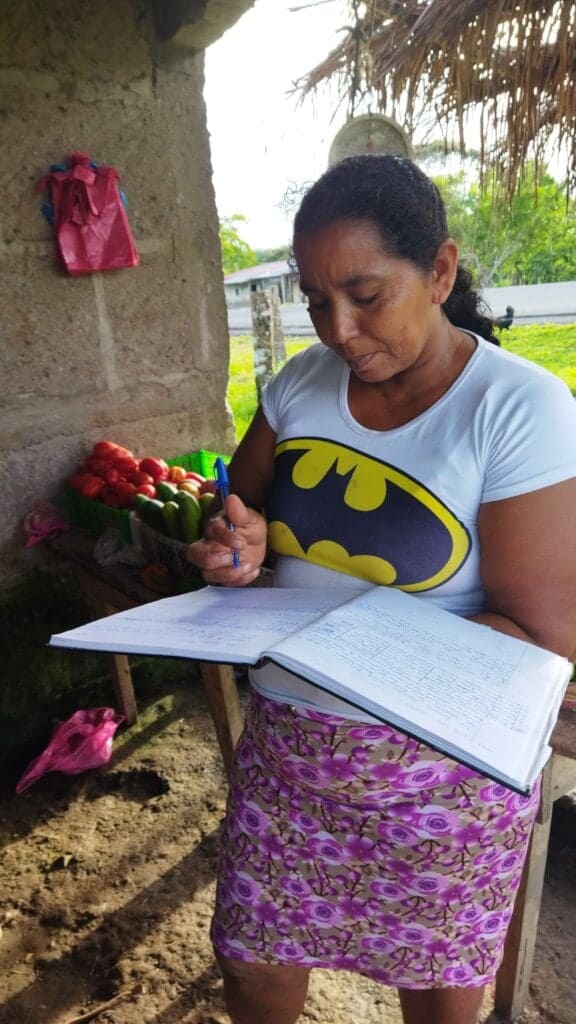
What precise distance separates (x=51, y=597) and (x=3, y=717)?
529 mm

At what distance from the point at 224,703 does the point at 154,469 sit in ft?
3.79

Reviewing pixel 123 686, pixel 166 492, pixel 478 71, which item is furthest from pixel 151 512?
pixel 478 71

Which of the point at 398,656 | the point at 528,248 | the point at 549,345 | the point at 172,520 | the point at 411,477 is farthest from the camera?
the point at 528,248

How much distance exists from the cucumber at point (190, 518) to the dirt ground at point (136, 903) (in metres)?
1.06

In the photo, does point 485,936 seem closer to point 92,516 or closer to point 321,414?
point 321,414

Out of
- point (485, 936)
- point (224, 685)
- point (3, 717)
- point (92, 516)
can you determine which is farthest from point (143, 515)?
point (485, 936)

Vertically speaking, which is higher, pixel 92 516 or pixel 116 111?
pixel 116 111

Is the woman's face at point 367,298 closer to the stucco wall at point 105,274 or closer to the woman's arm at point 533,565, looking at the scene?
the woman's arm at point 533,565

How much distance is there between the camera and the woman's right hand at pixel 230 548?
1331mm

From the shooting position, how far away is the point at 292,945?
132 centimetres

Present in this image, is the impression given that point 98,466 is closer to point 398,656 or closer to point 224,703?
point 224,703

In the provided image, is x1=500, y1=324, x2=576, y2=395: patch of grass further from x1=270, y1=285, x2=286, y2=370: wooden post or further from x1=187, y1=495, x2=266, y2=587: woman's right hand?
x1=187, y1=495, x2=266, y2=587: woman's right hand

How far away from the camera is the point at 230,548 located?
1.34m

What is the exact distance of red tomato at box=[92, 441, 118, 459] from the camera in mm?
3002
